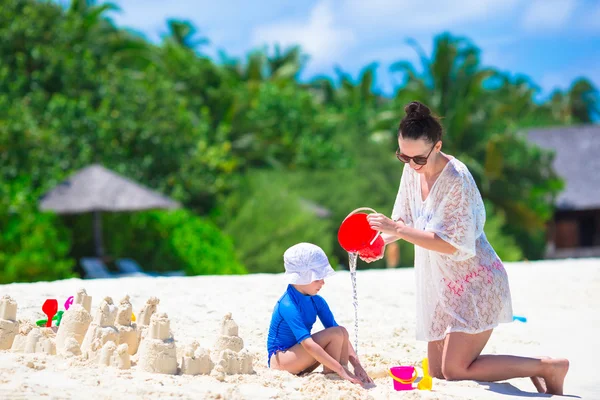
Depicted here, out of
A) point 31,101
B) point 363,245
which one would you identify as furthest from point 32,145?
point 363,245

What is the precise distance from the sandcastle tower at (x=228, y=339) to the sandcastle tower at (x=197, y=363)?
0.23m

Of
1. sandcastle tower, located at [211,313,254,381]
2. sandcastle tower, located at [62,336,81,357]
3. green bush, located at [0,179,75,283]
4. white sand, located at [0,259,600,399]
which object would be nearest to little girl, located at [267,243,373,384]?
white sand, located at [0,259,600,399]

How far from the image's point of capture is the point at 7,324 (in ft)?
14.5

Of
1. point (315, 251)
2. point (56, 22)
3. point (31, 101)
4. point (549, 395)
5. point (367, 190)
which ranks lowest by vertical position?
point (549, 395)

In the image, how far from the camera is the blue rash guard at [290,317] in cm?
422

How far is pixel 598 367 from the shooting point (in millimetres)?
5160

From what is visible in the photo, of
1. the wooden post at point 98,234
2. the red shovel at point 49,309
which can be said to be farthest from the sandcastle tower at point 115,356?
the wooden post at point 98,234

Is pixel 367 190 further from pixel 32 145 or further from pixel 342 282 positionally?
pixel 342 282

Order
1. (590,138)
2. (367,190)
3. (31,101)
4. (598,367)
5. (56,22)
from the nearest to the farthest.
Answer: (598,367) → (31,101) → (56,22) → (367,190) → (590,138)

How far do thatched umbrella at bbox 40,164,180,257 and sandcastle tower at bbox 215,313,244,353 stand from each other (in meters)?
8.73

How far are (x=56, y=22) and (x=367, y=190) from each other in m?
10.2

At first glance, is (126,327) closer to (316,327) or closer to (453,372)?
(316,327)

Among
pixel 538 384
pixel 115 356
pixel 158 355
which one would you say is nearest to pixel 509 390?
pixel 538 384

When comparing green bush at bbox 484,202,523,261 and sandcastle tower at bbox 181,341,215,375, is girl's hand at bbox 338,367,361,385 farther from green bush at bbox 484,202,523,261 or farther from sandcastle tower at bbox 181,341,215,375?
green bush at bbox 484,202,523,261
